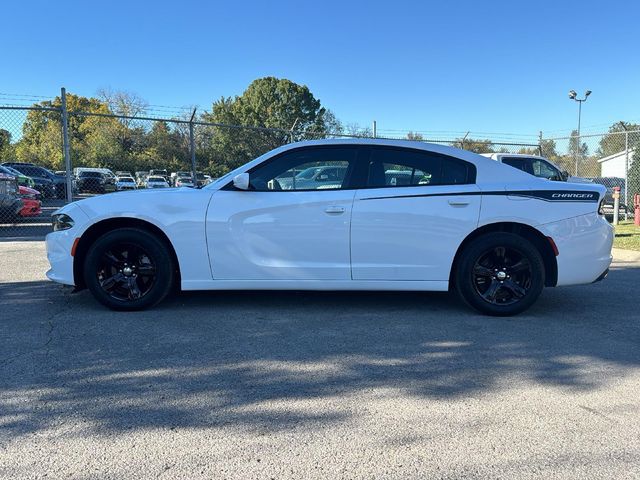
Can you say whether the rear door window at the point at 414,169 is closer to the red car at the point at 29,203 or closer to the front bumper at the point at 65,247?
the front bumper at the point at 65,247

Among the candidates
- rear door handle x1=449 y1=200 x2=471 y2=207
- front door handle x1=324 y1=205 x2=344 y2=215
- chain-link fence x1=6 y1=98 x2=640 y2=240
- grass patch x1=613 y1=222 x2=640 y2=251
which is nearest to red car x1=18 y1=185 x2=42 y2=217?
chain-link fence x1=6 y1=98 x2=640 y2=240

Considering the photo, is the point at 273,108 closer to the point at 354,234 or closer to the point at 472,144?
the point at 472,144

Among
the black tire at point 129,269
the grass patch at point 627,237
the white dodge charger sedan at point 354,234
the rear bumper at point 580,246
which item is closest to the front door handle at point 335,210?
the white dodge charger sedan at point 354,234

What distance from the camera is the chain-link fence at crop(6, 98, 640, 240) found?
11766mm

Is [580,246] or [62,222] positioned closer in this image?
Result: [580,246]

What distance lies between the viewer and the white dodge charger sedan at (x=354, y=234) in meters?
4.79

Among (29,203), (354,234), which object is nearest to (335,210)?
(354,234)

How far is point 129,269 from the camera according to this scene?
4941 mm

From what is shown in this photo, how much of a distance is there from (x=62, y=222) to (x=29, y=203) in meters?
8.41

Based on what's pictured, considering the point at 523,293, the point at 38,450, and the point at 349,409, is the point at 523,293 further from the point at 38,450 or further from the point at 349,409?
the point at 38,450

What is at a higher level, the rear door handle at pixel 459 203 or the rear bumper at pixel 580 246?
the rear door handle at pixel 459 203

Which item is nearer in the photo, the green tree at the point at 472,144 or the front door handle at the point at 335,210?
the front door handle at the point at 335,210

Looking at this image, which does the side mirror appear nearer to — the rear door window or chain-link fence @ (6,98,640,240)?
the rear door window

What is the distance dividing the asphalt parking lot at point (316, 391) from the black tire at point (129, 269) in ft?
0.66
